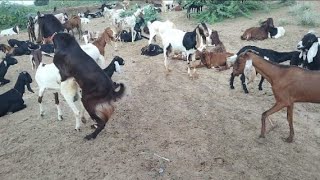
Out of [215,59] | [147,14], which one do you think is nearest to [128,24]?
[147,14]

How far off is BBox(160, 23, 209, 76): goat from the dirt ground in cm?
89

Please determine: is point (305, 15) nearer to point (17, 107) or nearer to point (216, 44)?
point (216, 44)

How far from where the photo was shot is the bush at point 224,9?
1741cm

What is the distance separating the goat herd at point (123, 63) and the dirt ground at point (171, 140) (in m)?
0.35

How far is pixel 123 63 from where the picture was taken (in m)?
9.70

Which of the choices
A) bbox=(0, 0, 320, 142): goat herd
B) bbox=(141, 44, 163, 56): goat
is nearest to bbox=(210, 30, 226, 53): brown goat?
bbox=(0, 0, 320, 142): goat herd

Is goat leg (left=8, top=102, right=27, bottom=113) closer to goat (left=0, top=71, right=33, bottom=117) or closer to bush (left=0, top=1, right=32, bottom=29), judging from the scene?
goat (left=0, top=71, right=33, bottom=117)

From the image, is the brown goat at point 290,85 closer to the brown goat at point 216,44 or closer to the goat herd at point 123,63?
the goat herd at point 123,63

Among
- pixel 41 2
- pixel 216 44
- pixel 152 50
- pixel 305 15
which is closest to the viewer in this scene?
pixel 216 44

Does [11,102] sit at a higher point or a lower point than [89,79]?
lower

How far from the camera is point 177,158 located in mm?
6305

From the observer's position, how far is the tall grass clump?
14.5 m

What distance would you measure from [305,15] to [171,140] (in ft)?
34.1

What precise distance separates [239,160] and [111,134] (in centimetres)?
253
